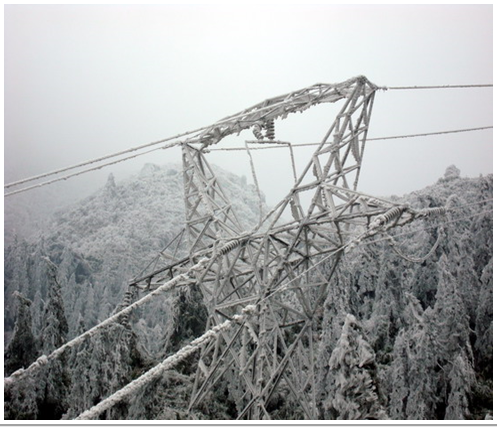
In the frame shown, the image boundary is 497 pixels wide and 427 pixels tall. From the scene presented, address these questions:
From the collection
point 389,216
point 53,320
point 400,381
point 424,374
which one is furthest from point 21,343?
point 389,216

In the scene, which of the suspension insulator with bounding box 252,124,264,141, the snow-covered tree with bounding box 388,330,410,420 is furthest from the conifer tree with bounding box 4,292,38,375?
the snow-covered tree with bounding box 388,330,410,420

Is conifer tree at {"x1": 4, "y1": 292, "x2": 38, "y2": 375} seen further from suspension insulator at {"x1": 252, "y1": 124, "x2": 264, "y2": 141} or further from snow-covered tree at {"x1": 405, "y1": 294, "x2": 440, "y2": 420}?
snow-covered tree at {"x1": 405, "y1": 294, "x2": 440, "y2": 420}

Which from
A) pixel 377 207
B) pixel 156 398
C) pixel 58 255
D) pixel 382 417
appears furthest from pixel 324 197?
pixel 58 255

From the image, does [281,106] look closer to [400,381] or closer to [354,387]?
[354,387]

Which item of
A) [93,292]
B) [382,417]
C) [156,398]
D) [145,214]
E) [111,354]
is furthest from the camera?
[145,214]

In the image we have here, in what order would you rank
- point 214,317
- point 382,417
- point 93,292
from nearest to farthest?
point 382,417 → point 214,317 → point 93,292

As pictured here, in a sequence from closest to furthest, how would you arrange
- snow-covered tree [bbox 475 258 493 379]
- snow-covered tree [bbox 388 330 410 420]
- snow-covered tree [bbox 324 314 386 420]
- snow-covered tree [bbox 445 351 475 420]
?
snow-covered tree [bbox 324 314 386 420], snow-covered tree [bbox 445 351 475 420], snow-covered tree [bbox 388 330 410 420], snow-covered tree [bbox 475 258 493 379]

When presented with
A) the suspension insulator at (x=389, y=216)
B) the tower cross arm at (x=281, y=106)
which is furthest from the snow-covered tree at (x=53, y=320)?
the suspension insulator at (x=389, y=216)

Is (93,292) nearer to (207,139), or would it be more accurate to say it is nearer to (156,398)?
(156,398)

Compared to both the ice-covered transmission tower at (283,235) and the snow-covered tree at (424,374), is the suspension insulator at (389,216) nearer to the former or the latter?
the ice-covered transmission tower at (283,235)
